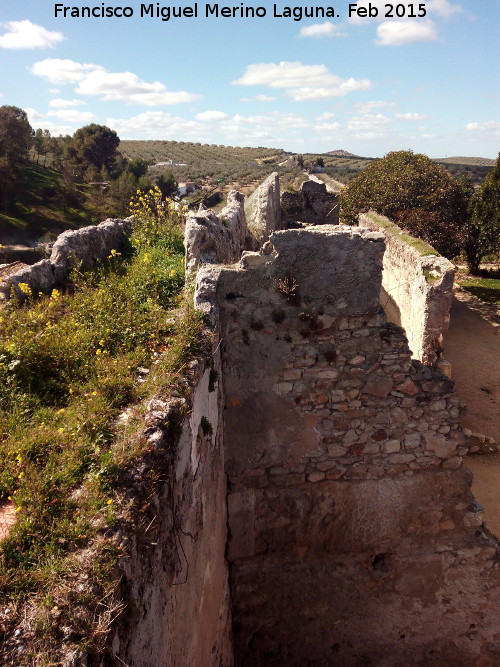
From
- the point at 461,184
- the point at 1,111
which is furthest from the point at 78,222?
the point at 461,184

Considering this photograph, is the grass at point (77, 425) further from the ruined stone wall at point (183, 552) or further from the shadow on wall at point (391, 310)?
the shadow on wall at point (391, 310)

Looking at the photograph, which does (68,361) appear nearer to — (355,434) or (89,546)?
(89,546)

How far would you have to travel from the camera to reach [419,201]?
19.5 meters

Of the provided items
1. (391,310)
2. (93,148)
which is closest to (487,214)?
(391,310)

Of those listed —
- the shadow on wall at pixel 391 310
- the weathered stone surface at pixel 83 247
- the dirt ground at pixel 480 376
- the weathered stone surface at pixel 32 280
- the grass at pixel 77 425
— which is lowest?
the dirt ground at pixel 480 376

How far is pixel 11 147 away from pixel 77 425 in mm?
31421

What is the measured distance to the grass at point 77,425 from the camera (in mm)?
1889

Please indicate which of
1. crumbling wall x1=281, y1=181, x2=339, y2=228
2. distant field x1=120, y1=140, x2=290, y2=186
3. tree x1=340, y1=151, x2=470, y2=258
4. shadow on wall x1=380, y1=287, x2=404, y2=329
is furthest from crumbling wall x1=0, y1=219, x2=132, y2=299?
distant field x1=120, y1=140, x2=290, y2=186

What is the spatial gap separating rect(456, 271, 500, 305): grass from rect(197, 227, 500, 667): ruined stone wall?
15588mm

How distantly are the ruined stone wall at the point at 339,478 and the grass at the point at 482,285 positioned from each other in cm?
1559

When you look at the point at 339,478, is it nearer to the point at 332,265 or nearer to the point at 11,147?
the point at 332,265

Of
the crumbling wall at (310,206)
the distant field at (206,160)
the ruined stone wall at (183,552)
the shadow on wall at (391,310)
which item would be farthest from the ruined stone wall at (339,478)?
the distant field at (206,160)

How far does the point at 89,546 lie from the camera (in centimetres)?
209

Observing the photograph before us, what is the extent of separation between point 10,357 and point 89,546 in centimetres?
214
